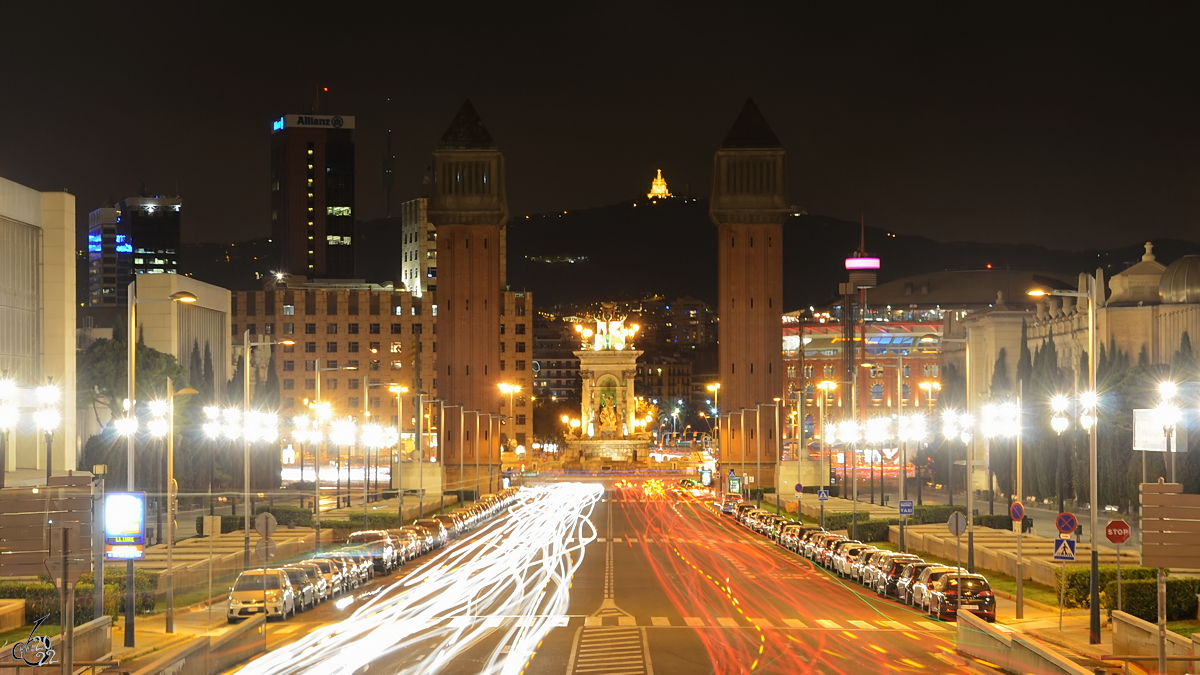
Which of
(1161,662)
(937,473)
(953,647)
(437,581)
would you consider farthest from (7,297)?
(937,473)

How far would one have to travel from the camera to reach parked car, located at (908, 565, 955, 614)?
3666 cm

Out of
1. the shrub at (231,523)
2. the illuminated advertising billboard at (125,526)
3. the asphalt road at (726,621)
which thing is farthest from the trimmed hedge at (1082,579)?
the shrub at (231,523)


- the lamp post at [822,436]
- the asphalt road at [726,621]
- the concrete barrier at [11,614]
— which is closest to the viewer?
the asphalt road at [726,621]

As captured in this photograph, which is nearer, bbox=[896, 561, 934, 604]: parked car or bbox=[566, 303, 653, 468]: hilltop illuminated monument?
bbox=[896, 561, 934, 604]: parked car

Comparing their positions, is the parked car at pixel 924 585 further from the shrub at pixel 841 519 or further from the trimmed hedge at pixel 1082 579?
the shrub at pixel 841 519

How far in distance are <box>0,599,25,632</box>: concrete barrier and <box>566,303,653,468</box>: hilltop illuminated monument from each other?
119 m

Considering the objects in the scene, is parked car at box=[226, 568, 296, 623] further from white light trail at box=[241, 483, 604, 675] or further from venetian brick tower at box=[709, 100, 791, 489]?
venetian brick tower at box=[709, 100, 791, 489]

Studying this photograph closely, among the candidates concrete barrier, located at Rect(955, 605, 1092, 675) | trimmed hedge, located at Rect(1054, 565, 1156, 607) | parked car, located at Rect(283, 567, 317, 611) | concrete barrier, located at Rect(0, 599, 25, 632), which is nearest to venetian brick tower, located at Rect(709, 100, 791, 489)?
parked car, located at Rect(283, 567, 317, 611)

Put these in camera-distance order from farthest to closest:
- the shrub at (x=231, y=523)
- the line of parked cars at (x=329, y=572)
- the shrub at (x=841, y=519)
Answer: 1. the shrub at (x=841, y=519)
2. the shrub at (x=231, y=523)
3. the line of parked cars at (x=329, y=572)

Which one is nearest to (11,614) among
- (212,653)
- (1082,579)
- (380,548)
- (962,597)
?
(212,653)

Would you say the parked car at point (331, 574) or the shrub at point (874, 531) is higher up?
the parked car at point (331, 574)

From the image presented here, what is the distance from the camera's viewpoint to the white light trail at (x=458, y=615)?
26.9m

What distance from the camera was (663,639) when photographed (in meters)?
30.6

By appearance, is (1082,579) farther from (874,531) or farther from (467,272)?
(467,272)
